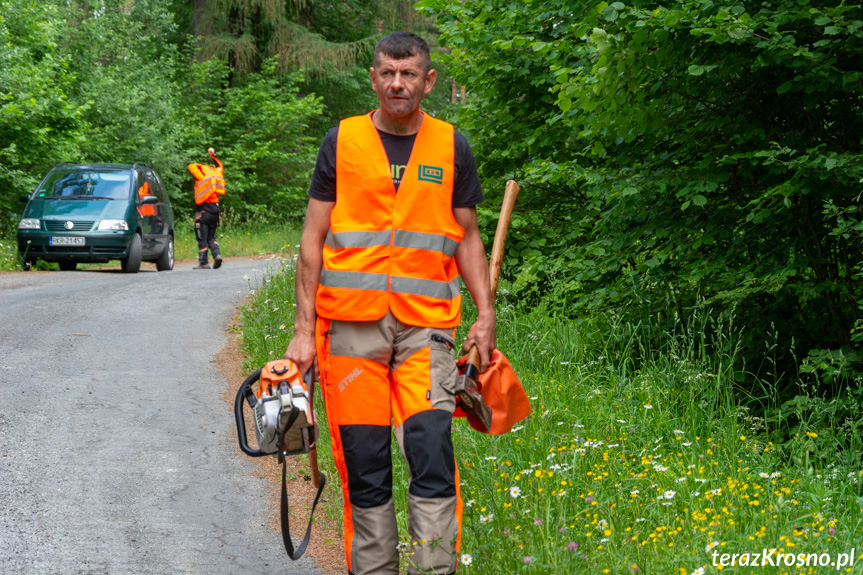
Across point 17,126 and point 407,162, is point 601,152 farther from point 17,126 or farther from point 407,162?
point 17,126

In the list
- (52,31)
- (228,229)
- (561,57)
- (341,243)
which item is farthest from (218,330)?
(228,229)

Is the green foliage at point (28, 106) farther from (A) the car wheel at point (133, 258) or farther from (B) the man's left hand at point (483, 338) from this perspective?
(B) the man's left hand at point (483, 338)

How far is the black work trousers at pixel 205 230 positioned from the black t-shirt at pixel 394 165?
14521mm

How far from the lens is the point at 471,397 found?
3.51m

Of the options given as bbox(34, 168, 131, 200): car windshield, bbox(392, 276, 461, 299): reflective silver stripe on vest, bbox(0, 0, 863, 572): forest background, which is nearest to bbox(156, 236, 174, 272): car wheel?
bbox(34, 168, 131, 200): car windshield

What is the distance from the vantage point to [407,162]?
3.41m

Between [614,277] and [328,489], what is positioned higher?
[614,277]

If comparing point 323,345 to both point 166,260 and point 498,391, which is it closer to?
point 498,391

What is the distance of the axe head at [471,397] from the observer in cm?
347

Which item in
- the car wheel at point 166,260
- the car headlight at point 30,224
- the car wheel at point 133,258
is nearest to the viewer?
the car headlight at point 30,224

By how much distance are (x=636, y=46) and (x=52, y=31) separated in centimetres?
1820

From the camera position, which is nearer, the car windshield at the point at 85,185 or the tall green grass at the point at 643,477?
the tall green grass at the point at 643,477

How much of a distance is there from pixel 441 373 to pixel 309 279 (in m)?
0.60

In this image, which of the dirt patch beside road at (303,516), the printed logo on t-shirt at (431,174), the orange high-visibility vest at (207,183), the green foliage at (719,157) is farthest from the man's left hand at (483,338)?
the orange high-visibility vest at (207,183)
